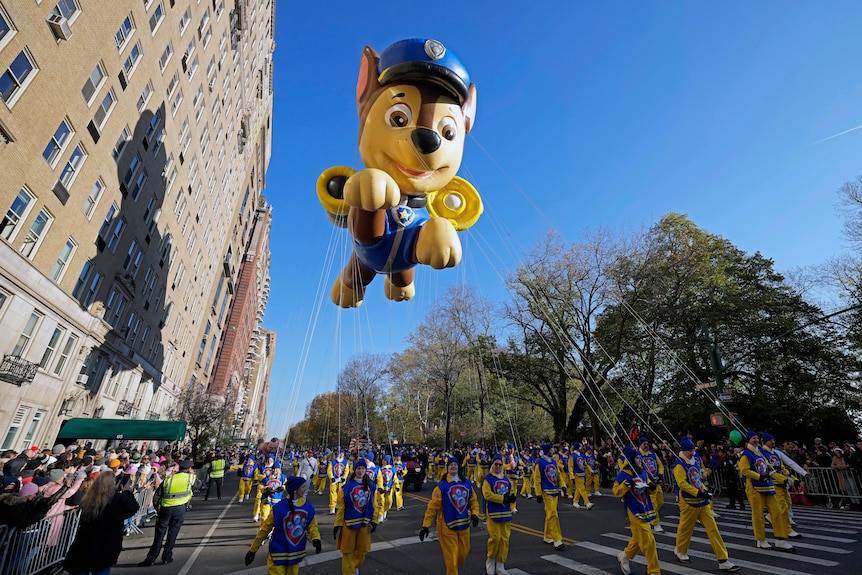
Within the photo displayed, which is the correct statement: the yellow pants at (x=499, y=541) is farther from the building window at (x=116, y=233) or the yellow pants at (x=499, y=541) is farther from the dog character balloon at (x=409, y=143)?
the building window at (x=116, y=233)

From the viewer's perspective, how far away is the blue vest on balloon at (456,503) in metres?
6.15

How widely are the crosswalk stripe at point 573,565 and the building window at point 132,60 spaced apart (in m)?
24.1

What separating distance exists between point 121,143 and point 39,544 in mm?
18433

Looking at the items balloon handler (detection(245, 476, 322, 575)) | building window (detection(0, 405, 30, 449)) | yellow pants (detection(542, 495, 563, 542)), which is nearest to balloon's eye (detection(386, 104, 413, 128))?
balloon handler (detection(245, 476, 322, 575))

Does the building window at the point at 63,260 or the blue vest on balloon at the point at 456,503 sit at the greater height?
the building window at the point at 63,260

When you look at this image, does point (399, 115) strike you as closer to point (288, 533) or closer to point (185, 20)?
point (288, 533)

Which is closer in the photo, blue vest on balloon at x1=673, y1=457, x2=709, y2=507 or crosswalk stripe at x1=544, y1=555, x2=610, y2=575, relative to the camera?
crosswalk stripe at x1=544, y1=555, x2=610, y2=575

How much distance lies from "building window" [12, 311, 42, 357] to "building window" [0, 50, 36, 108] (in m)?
6.85

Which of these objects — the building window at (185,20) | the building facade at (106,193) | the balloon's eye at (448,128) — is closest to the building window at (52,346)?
the building facade at (106,193)

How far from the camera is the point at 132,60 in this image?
63.8 ft

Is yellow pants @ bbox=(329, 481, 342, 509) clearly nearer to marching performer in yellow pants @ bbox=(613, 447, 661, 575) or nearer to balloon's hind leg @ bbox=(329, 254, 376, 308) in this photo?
balloon's hind leg @ bbox=(329, 254, 376, 308)

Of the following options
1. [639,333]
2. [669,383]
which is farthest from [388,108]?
[669,383]

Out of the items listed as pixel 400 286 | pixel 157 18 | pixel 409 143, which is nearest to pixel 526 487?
pixel 400 286

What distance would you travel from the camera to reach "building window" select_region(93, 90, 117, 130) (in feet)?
55.8
